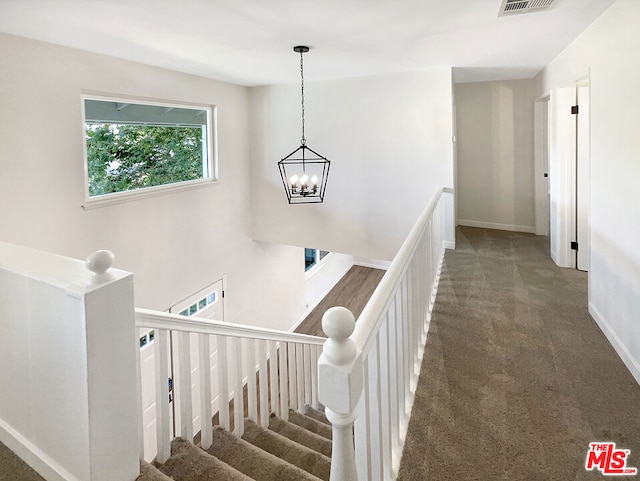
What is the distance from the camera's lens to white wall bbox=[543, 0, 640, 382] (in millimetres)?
2385

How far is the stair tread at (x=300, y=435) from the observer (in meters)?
2.96

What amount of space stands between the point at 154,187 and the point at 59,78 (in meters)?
1.41

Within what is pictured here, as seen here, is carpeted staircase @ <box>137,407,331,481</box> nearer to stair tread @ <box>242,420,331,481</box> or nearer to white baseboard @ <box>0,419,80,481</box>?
stair tread @ <box>242,420,331,481</box>

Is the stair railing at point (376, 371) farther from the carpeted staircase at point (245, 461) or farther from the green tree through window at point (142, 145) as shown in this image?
the green tree through window at point (142, 145)

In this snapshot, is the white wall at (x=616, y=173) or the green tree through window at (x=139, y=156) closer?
the white wall at (x=616, y=173)

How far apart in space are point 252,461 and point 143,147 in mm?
3645

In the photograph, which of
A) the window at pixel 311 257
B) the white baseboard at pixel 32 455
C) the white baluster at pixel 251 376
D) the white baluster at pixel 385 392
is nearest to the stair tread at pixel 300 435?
the white baluster at pixel 251 376

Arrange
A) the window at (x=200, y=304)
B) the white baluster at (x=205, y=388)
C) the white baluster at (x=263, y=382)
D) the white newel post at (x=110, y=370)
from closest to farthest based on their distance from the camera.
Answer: the white newel post at (x=110, y=370)
the white baluster at (x=205, y=388)
the white baluster at (x=263, y=382)
the window at (x=200, y=304)

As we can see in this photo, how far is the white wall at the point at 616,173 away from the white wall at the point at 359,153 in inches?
72.9

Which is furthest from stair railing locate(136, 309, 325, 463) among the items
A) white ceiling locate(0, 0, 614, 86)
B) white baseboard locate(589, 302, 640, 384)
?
white baseboard locate(589, 302, 640, 384)

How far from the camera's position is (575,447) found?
1.81 meters

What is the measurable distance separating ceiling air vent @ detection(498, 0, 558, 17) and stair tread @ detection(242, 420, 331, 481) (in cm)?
307

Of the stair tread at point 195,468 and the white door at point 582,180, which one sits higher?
the white door at point 582,180

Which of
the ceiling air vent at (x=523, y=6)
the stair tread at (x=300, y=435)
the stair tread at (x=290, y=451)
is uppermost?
the ceiling air vent at (x=523, y=6)
